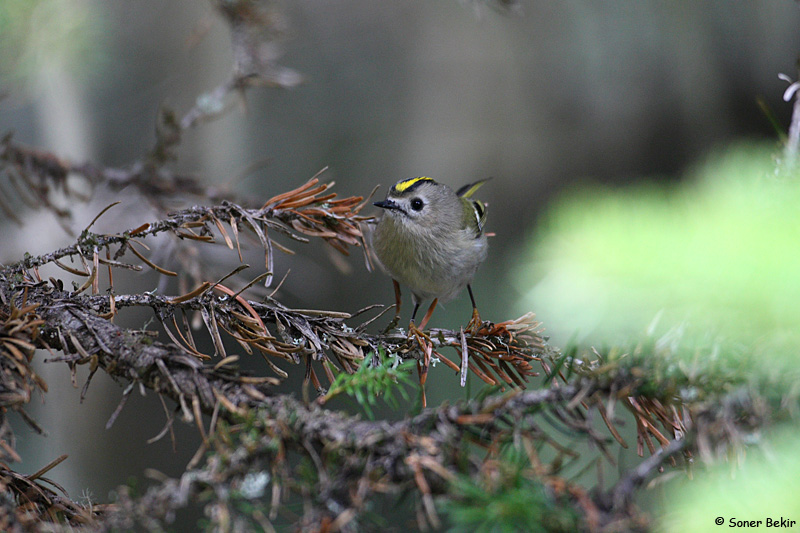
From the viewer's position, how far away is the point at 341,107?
361 cm

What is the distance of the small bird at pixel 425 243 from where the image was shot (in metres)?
1.64

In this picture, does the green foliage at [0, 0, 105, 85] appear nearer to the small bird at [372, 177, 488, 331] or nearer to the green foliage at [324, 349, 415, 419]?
the small bird at [372, 177, 488, 331]

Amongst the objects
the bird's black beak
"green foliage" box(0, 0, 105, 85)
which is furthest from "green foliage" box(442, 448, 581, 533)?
"green foliage" box(0, 0, 105, 85)

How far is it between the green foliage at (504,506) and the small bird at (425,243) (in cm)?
110

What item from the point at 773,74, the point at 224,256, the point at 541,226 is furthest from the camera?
the point at 773,74

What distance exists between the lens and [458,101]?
380 centimetres

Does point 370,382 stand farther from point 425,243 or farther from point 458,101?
point 458,101

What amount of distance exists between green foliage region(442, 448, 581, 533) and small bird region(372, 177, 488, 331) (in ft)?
3.60

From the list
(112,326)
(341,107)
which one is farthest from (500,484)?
(341,107)

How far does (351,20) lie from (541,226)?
3.36m

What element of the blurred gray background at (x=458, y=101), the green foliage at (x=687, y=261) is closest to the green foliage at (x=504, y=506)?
the green foliage at (x=687, y=261)

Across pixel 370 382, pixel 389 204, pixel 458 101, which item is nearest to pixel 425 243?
pixel 389 204

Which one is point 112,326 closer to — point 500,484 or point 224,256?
point 500,484

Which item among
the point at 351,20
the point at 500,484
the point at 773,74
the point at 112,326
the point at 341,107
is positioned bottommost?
the point at 500,484
